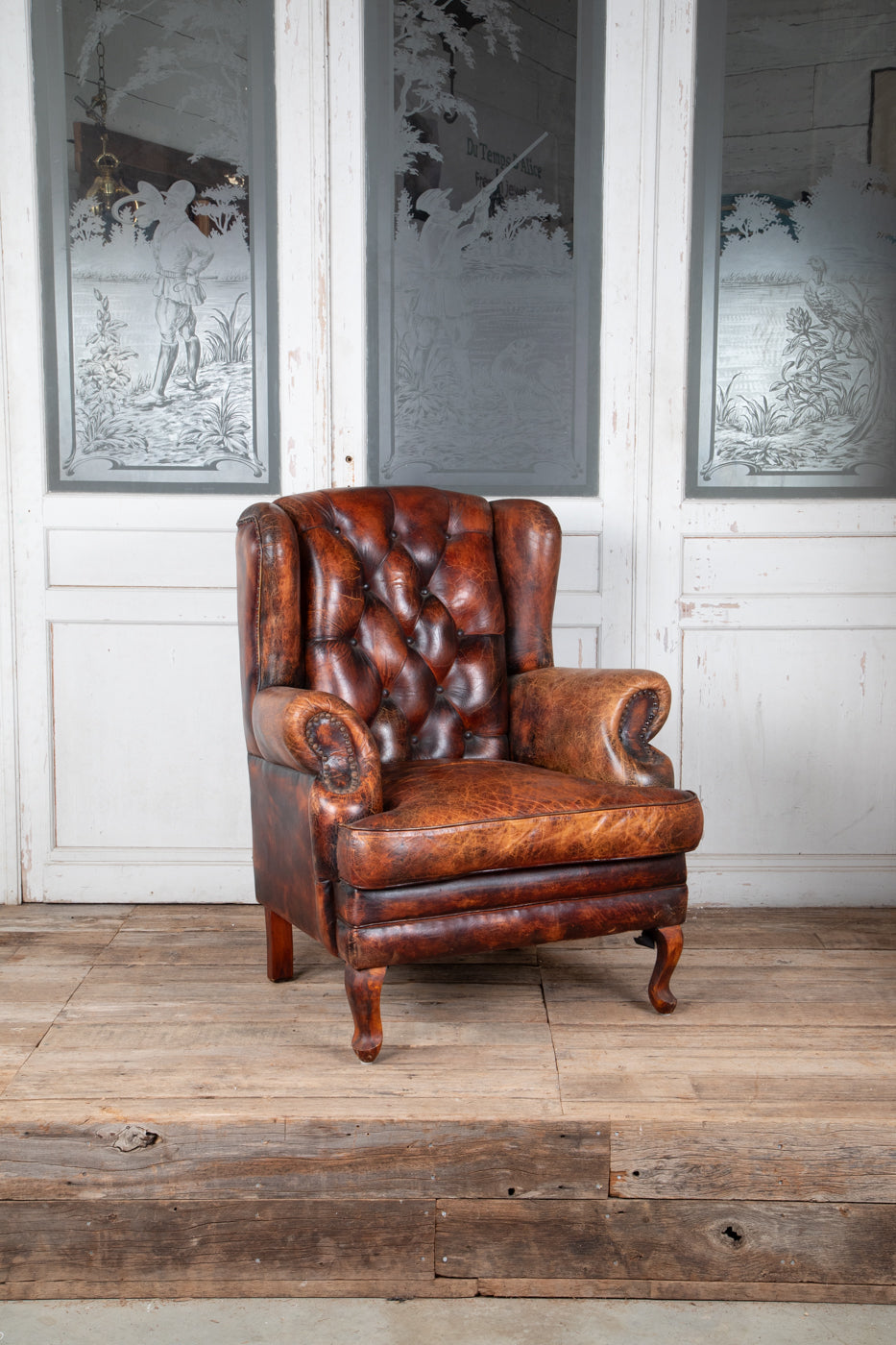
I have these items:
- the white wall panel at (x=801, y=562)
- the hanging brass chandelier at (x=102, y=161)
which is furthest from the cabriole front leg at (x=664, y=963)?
the hanging brass chandelier at (x=102, y=161)

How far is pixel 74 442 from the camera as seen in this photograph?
2848 millimetres

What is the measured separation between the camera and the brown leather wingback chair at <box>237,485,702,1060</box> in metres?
1.85

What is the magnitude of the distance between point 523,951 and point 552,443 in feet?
4.36

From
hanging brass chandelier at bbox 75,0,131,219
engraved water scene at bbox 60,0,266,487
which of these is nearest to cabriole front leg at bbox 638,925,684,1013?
engraved water scene at bbox 60,0,266,487

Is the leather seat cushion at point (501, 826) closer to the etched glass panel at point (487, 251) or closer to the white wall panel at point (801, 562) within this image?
the white wall panel at point (801, 562)

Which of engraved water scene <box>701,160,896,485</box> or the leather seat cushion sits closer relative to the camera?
the leather seat cushion

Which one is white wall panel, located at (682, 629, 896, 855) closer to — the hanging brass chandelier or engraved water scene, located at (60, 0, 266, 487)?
engraved water scene, located at (60, 0, 266, 487)

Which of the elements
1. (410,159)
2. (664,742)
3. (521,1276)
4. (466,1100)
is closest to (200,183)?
(410,159)

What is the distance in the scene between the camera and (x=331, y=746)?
1882 mm

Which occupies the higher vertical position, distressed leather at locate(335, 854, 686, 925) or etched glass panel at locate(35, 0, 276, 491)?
etched glass panel at locate(35, 0, 276, 491)

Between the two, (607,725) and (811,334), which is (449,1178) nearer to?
(607,725)

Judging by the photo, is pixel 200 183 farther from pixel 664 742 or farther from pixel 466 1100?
pixel 466 1100

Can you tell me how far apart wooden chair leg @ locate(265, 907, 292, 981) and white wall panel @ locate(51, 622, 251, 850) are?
2.32 ft

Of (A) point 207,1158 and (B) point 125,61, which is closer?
(A) point 207,1158
